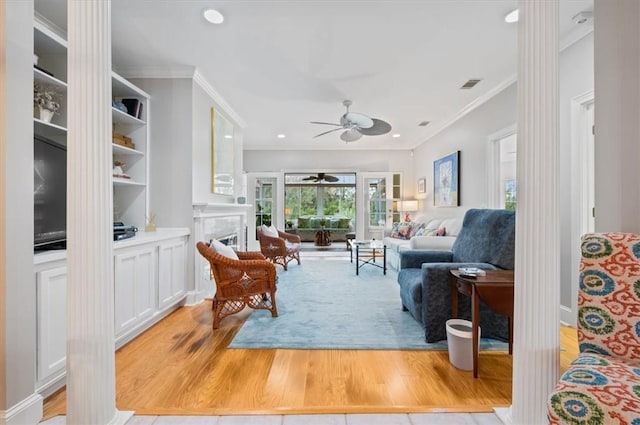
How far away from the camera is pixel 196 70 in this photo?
332 cm

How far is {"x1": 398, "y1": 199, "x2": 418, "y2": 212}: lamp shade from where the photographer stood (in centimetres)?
688

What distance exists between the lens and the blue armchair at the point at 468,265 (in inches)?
91.0

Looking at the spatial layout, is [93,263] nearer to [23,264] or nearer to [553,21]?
[23,264]

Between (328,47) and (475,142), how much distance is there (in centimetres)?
290

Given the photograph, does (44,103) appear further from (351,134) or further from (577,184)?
(577,184)

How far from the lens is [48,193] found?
1881mm

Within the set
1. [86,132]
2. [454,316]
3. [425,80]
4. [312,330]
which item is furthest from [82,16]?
[425,80]

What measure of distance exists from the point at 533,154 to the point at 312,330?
7.15 feet

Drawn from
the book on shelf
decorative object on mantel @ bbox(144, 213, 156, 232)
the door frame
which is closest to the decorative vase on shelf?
the book on shelf

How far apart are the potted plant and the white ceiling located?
738mm

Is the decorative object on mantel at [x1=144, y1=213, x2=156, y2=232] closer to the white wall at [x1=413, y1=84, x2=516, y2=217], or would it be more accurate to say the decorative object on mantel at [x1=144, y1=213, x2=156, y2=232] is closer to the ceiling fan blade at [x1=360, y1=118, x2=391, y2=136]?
the ceiling fan blade at [x1=360, y1=118, x2=391, y2=136]

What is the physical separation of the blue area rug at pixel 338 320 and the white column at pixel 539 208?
3.35 ft

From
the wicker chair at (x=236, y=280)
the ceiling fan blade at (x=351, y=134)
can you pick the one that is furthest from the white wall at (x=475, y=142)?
the wicker chair at (x=236, y=280)

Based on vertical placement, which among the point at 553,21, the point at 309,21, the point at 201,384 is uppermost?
the point at 309,21
